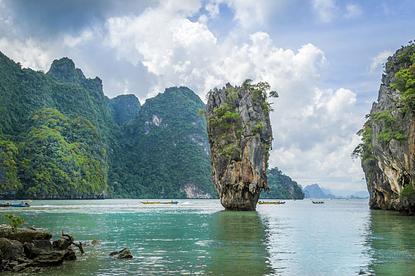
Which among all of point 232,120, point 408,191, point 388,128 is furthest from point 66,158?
point 408,191

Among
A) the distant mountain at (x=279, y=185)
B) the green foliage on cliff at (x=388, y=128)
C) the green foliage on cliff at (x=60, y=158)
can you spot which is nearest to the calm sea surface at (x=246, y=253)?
the green foliage on cliff at (x=388, y=128)

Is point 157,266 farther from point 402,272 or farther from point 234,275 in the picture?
point 402,272

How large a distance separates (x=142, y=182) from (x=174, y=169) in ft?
45.5

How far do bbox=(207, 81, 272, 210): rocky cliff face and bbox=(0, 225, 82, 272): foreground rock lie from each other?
132ft

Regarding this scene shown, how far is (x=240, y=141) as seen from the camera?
60.3m

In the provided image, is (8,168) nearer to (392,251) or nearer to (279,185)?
(392,251)

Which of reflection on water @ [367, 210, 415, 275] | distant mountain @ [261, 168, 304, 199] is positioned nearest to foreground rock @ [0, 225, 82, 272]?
reflection on water @ [367, 210, 415, 275]

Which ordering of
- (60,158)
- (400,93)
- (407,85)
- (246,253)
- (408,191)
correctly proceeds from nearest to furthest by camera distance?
(246,253) → (407,85) → (400,93) → (408,191) → (60,158)

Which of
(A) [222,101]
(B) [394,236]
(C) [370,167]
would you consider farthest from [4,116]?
(B) [394,236]

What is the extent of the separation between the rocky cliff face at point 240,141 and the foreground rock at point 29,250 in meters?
40.4

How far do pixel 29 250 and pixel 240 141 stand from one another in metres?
43.6

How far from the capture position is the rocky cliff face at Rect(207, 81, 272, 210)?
59.0 metres

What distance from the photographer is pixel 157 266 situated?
699 inches

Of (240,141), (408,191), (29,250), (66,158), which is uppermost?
(66,158)
